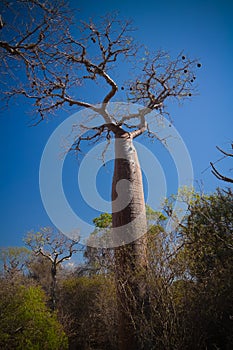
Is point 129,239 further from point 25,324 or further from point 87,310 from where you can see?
point 87,310

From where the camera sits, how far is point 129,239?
3.65 metres

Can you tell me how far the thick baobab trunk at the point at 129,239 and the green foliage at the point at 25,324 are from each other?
2379 mm

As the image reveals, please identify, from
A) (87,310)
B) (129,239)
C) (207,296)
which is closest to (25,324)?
(129,239)

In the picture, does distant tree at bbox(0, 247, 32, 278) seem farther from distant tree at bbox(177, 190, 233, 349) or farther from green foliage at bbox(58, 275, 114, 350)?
distant tree at bbox(177, 190, 233, 349)

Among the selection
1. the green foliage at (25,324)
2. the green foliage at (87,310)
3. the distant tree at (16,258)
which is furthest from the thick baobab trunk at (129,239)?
the distant tree at (16,258)

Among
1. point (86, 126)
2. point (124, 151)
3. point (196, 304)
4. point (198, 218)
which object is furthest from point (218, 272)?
point (86, 126)

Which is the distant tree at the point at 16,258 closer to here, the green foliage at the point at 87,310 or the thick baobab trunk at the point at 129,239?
the green foliage at the point at 87,310

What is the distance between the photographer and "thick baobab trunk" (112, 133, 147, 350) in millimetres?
3166

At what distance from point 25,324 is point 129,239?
9.76ft

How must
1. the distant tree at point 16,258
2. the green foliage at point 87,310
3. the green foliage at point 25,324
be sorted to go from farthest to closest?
the distant tree at point 16,258
the green foliage at point 87,310
the green foliage at point 25,324

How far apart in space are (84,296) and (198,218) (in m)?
5.12

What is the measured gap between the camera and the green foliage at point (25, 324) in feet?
15.2

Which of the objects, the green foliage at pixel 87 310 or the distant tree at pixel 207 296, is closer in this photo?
the distant tree at pixel 207 296

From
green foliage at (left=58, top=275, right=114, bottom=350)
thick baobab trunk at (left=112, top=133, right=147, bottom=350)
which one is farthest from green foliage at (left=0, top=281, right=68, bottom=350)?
thick baobab trunk at (left=112, top=133, right=147, bottom=350)
